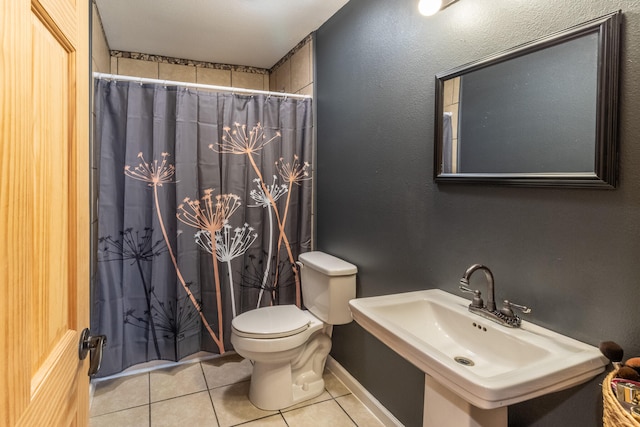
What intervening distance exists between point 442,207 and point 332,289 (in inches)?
32.8

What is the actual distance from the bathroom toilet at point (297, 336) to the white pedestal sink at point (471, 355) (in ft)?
2.20

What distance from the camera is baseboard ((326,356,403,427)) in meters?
1.88

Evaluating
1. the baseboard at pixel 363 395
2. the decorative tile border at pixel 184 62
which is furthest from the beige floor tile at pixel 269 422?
the decorative tile border at pixel 184 62

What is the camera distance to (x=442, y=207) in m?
1.56

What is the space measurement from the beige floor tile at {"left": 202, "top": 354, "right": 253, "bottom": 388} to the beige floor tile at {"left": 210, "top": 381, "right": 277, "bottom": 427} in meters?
0.06

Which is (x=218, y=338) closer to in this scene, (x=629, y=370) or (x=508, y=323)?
(x=508, y=323)

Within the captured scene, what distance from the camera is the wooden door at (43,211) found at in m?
0.49

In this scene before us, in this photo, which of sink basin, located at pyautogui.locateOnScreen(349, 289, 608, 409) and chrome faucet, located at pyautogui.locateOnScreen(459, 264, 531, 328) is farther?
chrome faucet, located at pyautogui.locateOnScreen(459, 264, 531, 328)

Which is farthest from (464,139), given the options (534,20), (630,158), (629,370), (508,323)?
(629,370)

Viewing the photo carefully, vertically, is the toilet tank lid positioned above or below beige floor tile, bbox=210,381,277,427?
above

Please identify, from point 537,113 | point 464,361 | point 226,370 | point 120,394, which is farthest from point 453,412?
point 120,394

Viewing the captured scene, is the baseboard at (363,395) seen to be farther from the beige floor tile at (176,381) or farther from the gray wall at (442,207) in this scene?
the beige floor tile at (176,381)

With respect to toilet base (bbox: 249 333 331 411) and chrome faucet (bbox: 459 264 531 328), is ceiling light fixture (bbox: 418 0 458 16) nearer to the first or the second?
chrome faucet (bbox: 459 264 531 328)

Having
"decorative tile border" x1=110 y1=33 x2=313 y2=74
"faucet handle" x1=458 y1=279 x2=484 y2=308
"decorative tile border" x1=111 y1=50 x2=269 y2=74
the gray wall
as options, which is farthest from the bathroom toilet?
"decorative tile border" x1=111 y1=50 x2=269 y2=74
